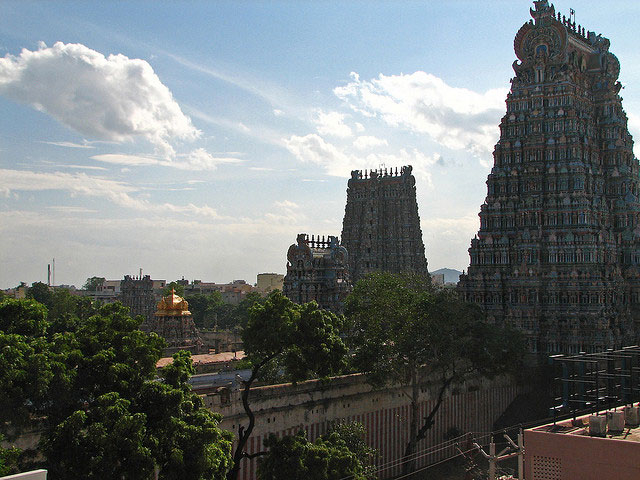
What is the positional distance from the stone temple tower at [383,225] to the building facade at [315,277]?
2121 cm

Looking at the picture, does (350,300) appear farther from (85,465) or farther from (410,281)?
(85,465)

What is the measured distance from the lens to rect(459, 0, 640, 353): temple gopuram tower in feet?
170

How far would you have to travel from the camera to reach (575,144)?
178 feet

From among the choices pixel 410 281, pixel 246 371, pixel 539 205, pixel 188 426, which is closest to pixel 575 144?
pixel 539 205

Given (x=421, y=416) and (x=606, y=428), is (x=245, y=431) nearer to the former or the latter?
(x=421, y=416)

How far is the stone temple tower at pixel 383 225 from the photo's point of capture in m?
85.2

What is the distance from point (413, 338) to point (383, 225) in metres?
47.6

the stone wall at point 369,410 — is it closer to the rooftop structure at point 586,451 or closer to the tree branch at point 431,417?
the tree branch at point 431,417

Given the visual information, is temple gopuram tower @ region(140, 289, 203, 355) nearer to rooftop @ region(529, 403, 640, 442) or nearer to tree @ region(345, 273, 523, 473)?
tree @ region(345, 273, 523, 473)

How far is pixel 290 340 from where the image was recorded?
3228 centimetres

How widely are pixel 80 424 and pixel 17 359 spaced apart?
2.72 meters

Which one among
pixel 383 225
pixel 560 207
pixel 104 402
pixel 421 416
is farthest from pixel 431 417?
pixel 383 225

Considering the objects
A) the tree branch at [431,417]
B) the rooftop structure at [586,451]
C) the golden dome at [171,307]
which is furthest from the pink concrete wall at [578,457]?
the golden dome at [171,307]

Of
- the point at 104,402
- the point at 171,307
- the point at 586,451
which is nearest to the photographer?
the point at 586,451
